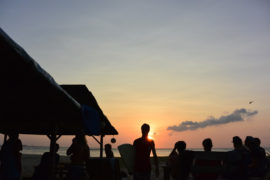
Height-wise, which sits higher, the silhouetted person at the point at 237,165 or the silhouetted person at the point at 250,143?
the silhouetted person at the point at 250,143

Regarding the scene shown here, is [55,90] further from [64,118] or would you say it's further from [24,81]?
[64,118]

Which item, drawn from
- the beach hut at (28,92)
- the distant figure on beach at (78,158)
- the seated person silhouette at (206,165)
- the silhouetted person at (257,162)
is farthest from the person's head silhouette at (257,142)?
the beach hut at (28,92)

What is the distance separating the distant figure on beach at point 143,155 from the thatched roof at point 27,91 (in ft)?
5.42

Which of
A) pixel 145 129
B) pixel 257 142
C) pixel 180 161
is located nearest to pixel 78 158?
pixel 145 129

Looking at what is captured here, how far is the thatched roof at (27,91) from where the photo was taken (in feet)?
11.1

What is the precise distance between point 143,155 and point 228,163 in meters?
1.74

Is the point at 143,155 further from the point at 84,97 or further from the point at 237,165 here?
the point at 84,97

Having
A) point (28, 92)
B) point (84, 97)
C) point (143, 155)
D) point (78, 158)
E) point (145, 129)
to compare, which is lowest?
point (78, 158)

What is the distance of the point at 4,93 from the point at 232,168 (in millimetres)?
4864

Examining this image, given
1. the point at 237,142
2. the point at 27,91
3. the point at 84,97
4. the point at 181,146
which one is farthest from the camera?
the point at 84,97

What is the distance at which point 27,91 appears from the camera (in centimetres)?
528

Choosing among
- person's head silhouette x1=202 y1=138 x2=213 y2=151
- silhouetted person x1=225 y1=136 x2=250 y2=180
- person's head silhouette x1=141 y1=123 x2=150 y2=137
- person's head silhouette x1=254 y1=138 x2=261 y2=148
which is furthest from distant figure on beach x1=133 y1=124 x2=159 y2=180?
person's head silhouette x1=254 y1=138 x2=261 y2=148

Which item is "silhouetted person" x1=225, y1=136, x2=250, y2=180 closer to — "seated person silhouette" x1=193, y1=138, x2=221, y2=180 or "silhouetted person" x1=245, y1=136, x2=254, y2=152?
"seated person silhouette" x1=193, y1=138, x2=221, y2=180

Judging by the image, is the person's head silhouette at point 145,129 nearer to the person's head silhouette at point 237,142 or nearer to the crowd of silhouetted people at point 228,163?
the crowd of silhouetted people at point 228,163
